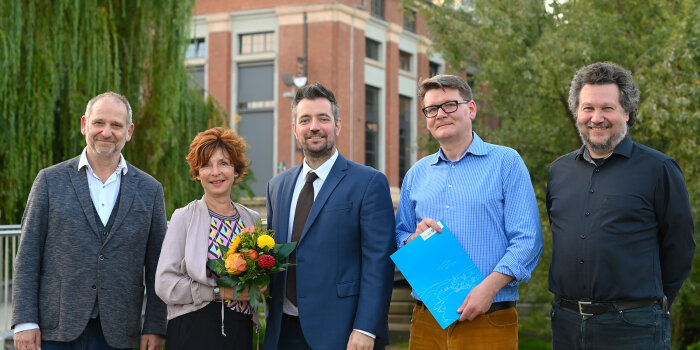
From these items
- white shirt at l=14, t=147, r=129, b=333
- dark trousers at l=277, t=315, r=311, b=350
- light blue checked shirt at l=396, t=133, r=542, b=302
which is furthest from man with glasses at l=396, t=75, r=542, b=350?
white shirt at l=14, t=147, r=129, b=333

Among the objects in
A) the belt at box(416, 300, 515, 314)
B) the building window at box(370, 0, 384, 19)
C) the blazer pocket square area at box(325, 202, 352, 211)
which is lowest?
the belt at box(416, 300, 515, 314)

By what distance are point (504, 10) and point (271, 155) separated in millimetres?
22363

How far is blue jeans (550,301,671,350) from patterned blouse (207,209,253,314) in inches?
71.9

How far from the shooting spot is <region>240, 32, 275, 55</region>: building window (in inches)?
1404

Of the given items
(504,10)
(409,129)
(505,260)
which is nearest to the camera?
(505,260)

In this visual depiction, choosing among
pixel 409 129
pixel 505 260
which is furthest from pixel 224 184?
pixel 409 129

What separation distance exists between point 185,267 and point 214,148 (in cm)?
71

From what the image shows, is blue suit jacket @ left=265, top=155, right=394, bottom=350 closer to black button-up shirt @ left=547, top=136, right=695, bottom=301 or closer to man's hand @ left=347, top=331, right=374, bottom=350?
man's hand @ left=347, top=331, right=374, bottom=350

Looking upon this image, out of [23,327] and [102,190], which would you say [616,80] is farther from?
[23,327]

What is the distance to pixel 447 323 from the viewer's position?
3.86 meters

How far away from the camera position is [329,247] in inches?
163

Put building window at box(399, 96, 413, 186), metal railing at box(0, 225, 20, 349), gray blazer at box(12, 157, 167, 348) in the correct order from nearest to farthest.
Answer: gray blazer at box(12, 157, 167, 348)
metal railing at box(0, 225, 20, 349)
building window at box(399, 96, 413, 186)

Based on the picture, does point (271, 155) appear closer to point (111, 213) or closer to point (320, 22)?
point (320, 22)

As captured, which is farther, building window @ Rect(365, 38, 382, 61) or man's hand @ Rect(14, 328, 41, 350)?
building window @ Rect(365, 38, 382, 61)
